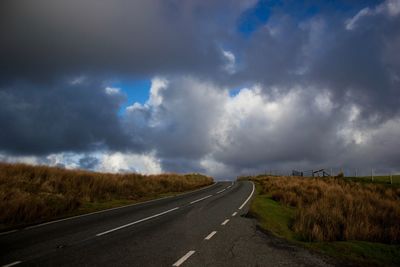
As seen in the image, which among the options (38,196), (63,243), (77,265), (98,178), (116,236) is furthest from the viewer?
(98,178)

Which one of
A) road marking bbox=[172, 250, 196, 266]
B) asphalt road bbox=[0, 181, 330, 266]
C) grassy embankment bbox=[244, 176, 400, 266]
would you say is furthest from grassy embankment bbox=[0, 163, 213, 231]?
grassy embankment bbox=[244, 176, 400, 266]

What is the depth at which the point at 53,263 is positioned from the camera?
6727mm

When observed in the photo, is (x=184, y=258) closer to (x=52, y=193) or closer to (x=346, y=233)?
(x=346, y=233)

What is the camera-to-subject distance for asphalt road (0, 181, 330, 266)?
6926mm

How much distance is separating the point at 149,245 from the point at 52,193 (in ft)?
41.0

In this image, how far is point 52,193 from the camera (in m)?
18.5

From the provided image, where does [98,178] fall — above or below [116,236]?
above

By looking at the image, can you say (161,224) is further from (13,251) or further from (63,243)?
(13,251)

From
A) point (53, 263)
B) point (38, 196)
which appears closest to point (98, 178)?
point (38, 196)

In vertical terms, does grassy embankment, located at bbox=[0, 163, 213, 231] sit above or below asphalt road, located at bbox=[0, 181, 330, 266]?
above

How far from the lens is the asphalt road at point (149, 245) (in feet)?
22.7

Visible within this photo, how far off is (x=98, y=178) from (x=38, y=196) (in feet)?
31.5

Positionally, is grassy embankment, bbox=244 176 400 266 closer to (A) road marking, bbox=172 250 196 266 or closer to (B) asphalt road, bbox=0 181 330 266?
(B) asphalt road, bbox=0 181 330 266

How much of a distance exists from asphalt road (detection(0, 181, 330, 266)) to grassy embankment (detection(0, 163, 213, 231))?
2.28m
